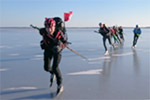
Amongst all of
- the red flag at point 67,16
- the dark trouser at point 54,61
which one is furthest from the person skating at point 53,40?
the red flag at point 67,16

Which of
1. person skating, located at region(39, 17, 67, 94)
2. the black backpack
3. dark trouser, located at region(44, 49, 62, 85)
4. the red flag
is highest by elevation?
the red flag

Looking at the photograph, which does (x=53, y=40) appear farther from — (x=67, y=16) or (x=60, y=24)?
(x=67, y=16)

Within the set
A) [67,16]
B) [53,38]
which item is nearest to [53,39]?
[53,38]

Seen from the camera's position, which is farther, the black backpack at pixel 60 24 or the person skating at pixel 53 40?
the black backpack at pixel 60 24

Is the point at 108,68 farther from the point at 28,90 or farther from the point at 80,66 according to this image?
the point at 28,90

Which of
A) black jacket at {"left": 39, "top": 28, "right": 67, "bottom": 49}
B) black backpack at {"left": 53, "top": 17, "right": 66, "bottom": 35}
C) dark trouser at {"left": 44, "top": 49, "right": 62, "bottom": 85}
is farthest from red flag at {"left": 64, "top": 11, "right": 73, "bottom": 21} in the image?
dark trouser at {"left": 44, "top": 49, "right": 62, "bottom": 85}

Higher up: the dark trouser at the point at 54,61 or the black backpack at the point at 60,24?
the black backpack at the point at 60,24

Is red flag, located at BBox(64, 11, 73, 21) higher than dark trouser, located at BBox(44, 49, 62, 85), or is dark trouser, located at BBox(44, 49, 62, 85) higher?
red flag, located at BBox(64, 11, 73, 21)

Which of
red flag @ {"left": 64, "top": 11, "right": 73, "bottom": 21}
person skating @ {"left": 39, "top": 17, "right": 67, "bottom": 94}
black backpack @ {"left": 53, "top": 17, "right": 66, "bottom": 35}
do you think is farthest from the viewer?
red flag @ {"left": 64, "top": 11, "right": 73, "bottom": 21}

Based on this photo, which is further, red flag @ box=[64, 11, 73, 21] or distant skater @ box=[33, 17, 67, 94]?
red flag @ box=[64, 11, 73, 21]

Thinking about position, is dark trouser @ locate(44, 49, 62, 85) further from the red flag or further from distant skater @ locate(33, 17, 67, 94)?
the red flag

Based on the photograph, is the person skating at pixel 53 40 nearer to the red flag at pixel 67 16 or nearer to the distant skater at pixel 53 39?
the distant skater at pixel 53 39

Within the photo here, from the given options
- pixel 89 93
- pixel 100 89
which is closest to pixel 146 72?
pixel 100 89

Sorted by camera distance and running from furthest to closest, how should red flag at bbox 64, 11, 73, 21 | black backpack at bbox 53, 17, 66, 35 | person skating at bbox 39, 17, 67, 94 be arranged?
red flag at bbox 64, 11, 73, 21, black backpack at bbox 53, 17, 66, 35, person skating at bbox 39, 17, 67, 94
